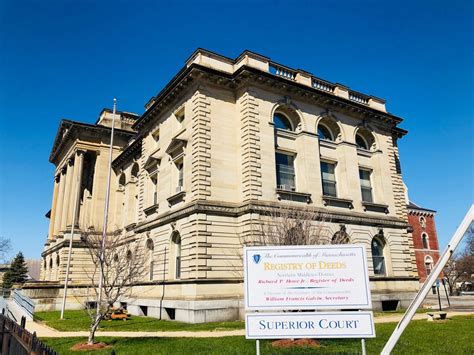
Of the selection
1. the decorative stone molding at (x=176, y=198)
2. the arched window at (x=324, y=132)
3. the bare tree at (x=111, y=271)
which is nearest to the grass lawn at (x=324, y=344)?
the bare tree at (x=111, y=271)

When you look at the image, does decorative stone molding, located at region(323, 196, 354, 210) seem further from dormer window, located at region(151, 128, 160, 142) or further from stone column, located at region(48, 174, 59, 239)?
stone column, located at region(48, 174, 59, 239)

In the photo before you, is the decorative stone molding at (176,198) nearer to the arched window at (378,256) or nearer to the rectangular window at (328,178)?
the rectangular window at (328,178)

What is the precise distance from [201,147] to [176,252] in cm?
770

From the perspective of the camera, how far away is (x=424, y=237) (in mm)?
65500

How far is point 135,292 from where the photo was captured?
2928cm

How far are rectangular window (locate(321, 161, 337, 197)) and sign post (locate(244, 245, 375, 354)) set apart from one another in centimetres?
1946

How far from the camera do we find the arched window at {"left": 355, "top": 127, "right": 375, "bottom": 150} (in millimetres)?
31969

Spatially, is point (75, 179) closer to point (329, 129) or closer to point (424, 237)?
point (329, 129)

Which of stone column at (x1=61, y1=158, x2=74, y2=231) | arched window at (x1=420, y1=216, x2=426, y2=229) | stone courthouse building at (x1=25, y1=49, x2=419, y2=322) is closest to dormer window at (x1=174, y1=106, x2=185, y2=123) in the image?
stone courthouse building at (x1=25, y1=49, x2=419, y2=322)

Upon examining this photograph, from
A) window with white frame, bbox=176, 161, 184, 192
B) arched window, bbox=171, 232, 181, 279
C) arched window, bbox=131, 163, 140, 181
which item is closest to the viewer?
arched window, bbox=171, 232, 181, 279

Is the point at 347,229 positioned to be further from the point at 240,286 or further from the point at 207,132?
the point at 207,132

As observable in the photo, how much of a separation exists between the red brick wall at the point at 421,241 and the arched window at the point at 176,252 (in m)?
50.9

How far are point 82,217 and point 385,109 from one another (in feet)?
126

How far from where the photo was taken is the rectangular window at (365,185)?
98.9 feet
